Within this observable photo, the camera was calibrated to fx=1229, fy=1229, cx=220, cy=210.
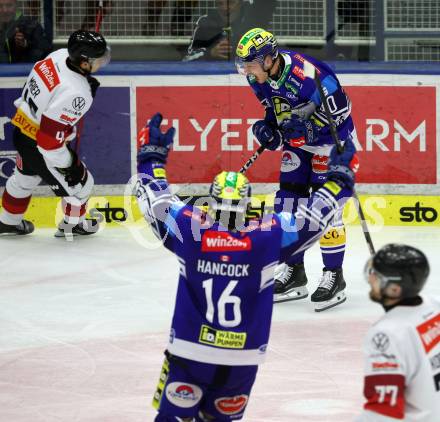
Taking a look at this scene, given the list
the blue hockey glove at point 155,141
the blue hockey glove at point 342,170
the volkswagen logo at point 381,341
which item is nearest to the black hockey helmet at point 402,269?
the volkswagen logo at point 381,341

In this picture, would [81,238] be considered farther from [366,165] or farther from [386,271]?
[386,271]

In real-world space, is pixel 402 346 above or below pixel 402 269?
below

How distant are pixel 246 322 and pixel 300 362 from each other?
1.88 meters

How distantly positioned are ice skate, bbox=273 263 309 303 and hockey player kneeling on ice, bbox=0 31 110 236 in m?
1.97

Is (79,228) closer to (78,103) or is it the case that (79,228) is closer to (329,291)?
(78,103)

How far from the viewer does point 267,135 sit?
6.86m

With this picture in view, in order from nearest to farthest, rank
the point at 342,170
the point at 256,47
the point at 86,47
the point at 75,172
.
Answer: the point at 342,170
the point at 256,47
the point at 86,47
the point at 75,172

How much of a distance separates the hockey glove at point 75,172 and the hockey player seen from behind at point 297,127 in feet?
6.20

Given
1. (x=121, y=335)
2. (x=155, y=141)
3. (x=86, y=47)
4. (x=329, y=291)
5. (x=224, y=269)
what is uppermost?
(x=86, y=47)

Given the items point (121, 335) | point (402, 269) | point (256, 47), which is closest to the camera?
point (402, 269)

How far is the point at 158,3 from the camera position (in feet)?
29.9

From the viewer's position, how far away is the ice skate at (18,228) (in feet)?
28.3

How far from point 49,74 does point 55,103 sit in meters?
0.21

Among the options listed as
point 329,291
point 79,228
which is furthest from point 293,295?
point 79,228
